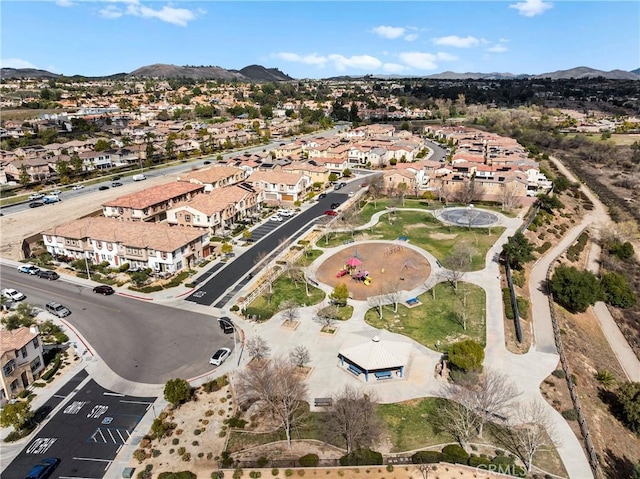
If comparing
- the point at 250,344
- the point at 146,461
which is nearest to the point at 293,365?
the point at 250,344

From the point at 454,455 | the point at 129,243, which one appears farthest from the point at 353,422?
the point at 129,243

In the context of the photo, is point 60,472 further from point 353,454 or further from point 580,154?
point 580,154

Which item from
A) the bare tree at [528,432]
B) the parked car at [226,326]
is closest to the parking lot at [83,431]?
the parked car at [226,326]

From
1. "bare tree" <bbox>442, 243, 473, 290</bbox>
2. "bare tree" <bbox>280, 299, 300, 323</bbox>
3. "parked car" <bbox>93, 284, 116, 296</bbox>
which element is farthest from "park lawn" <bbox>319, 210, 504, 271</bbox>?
"parked car" <bbox>93, 284, 116, 296</bbox>

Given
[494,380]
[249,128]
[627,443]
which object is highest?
[249,128]

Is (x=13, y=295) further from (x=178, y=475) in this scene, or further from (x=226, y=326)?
(x=178, y=475)
